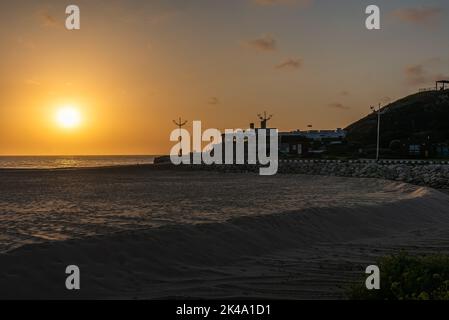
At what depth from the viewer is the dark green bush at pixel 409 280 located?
696 centimetres

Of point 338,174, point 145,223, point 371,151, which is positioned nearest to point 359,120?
point 371,151

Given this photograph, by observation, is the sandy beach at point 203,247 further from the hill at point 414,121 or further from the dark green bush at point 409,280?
the hill at point 414,121

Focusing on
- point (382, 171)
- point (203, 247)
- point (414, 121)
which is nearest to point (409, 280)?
point (203, 247)

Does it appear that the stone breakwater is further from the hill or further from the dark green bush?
the hill

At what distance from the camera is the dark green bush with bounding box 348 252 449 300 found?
6.96m

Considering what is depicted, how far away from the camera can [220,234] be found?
12.6 m

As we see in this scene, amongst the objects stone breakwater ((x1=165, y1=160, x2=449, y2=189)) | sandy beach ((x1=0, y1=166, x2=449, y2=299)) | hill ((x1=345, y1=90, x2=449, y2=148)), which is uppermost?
hill ((x1=345, y1=90, x2=449, y2=148))

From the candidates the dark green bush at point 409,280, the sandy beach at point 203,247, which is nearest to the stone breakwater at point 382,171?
the sandy beach at point 203,247

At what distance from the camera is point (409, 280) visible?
281 inches

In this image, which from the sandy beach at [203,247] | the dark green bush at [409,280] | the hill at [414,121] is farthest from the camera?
the hill at [414,121]

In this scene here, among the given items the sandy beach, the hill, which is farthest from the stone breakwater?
the hill

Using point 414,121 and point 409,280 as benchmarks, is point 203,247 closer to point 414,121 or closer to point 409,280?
point 409,280
